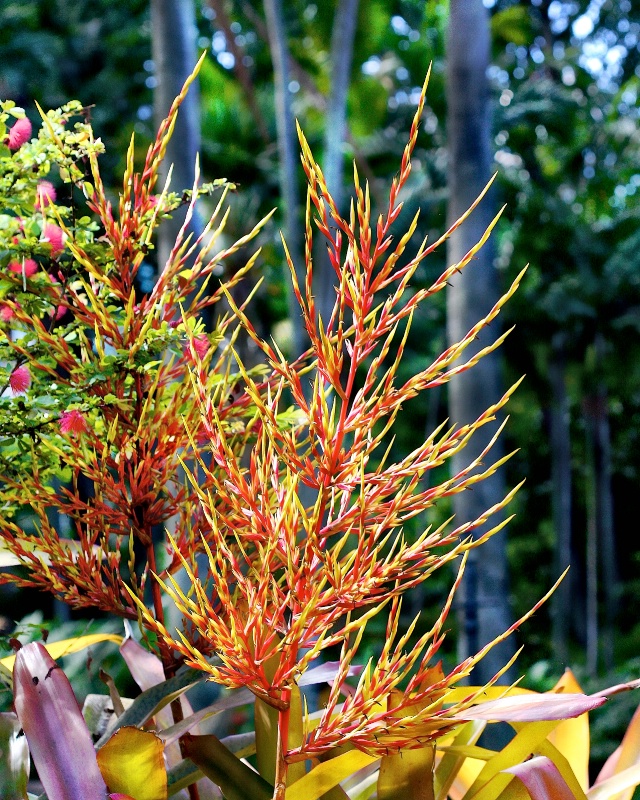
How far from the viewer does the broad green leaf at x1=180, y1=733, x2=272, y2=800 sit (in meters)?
1.25

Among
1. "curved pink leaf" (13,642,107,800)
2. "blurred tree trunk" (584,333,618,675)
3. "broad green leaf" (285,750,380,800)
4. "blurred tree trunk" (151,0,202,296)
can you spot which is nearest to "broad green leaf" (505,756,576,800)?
"broad green leaf" (285,750,380,800)

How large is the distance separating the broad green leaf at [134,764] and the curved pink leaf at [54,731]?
0.02 metres

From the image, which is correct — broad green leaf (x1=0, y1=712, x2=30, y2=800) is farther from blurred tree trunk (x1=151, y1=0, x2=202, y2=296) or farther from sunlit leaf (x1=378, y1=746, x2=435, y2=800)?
blurred tree trunk (x1=151, y1=0, x2=202, y2=296)

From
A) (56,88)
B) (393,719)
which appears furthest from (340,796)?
(56,88)

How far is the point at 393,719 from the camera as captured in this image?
1.07m

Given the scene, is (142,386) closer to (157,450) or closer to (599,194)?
(157,450)

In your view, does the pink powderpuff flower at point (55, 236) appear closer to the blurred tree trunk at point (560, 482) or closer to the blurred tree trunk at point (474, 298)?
the blurred tree trunk at point (474, 298)

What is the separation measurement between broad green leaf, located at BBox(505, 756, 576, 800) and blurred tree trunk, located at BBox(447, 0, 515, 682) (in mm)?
2420

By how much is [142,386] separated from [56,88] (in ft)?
36.0

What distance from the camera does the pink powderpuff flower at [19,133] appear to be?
1.38 meters

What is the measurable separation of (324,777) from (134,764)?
0.88 ft

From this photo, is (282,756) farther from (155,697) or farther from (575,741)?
(575,741)

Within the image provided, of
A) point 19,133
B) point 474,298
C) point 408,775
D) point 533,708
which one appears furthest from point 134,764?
point 474,298

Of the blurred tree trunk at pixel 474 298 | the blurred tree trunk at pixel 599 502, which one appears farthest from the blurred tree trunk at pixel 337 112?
the blurred tree trunk at pixel 599 502
